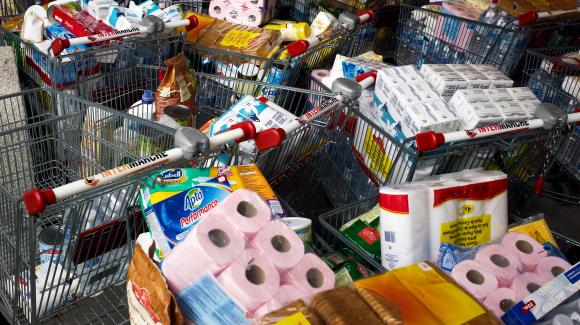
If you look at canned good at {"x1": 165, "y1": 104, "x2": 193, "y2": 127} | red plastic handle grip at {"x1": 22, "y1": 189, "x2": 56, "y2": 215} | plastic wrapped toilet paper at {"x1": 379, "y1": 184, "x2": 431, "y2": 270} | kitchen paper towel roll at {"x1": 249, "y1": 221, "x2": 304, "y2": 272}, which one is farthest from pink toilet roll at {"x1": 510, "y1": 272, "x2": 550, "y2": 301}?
canned good at {"x1": 165, "y1": 104, "x2": 193, "y2": 127}

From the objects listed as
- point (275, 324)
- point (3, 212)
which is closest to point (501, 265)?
point (275, 324)

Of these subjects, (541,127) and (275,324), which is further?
(541,127)

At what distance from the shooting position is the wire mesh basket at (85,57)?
312cm

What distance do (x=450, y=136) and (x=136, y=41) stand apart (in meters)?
1.93

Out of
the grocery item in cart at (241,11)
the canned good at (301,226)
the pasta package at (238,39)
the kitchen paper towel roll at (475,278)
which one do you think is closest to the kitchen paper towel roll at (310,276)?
the canned good at (301,226)

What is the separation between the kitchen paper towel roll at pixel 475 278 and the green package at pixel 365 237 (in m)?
0.42

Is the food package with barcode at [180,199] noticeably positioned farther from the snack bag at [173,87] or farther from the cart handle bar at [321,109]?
the snack bag at [173,87]

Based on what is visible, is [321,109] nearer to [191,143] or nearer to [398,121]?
[398,121]

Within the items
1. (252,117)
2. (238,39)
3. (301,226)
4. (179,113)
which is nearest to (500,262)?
(301,226)

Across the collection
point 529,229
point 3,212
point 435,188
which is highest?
point 435,188

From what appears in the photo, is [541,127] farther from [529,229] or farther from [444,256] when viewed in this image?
[444,256]

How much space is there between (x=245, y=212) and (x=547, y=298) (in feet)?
3.09

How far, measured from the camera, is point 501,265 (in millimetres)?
2068

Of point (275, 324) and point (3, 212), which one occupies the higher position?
point (275, 324)
